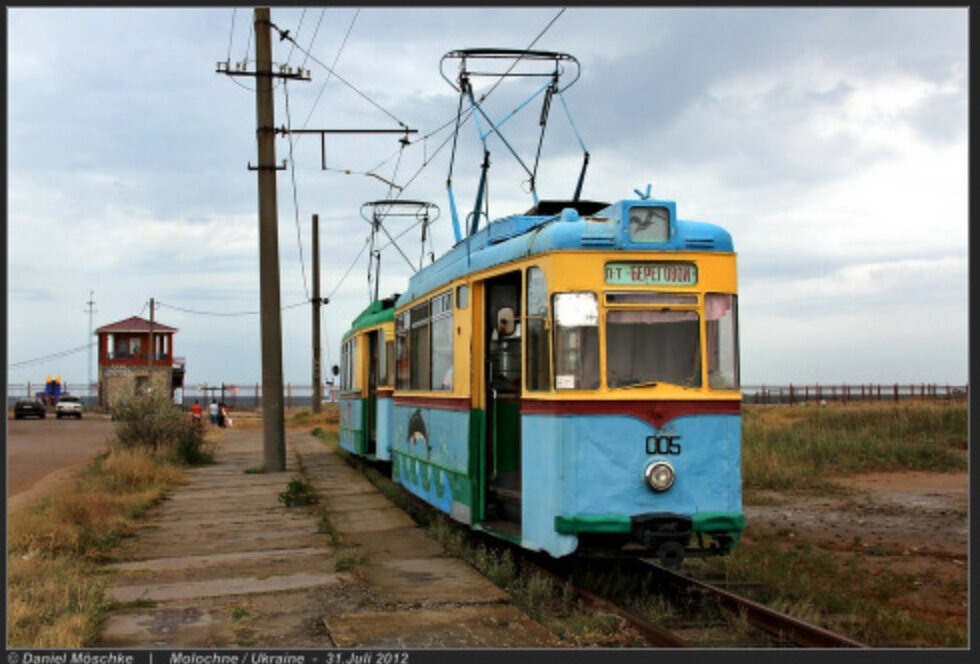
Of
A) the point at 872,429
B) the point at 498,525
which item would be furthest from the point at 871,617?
the point at 872,429

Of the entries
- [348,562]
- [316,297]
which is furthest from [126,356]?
[348,562]

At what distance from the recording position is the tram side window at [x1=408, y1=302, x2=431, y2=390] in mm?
12961

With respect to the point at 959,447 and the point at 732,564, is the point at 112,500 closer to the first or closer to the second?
the point at 732,564

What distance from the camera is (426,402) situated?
12.8 meters

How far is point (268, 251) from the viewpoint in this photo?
70.9 feet

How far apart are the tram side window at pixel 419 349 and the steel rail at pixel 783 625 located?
490 cm

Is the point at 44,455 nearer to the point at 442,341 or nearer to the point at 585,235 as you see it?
the point at 442,341

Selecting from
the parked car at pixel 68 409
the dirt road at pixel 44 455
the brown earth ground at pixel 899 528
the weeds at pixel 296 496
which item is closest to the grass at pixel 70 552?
the dirt road at pixel 44 455

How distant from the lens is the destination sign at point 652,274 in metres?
8.85

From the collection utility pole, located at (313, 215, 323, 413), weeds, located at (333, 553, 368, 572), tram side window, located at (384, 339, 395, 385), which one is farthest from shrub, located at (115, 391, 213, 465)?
utility pole, located at (313, 215, 323, 413)

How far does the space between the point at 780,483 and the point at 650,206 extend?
12.5 metres

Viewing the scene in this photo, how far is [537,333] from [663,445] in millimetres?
1432

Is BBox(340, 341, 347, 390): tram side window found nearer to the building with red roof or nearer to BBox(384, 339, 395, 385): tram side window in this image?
BBox(384, 339, 395, 385): tram side window

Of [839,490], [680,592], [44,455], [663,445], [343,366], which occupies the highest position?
[343,366]
